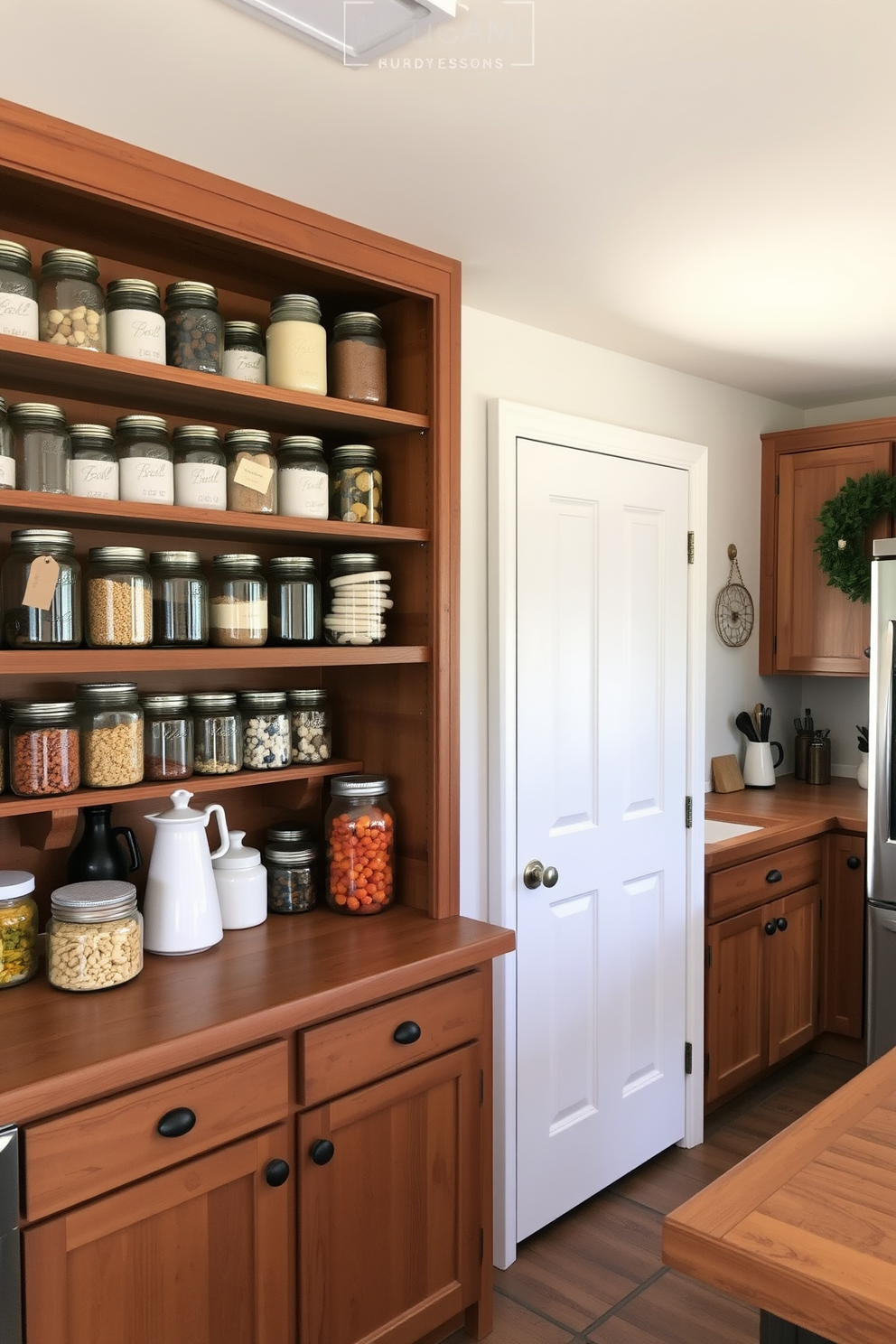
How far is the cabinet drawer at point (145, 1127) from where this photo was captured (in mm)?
1486

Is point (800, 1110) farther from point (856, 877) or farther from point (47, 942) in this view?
point (47, 942)

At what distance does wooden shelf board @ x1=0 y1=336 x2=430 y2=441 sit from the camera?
1.76 metres

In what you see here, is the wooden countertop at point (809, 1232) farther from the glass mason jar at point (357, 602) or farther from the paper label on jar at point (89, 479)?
the paper label on jar at point (89, 479)

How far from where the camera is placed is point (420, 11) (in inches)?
53.9

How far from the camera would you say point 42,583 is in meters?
1.83

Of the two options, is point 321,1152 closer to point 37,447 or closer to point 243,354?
point 37,447

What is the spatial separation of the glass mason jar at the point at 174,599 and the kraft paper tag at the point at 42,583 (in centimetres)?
22

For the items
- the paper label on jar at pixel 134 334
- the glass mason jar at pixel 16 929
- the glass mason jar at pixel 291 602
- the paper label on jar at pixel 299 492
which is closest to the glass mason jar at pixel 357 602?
the glass mason jar at pixel 291 602

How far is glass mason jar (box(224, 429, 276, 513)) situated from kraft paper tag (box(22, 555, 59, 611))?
39 centimetres

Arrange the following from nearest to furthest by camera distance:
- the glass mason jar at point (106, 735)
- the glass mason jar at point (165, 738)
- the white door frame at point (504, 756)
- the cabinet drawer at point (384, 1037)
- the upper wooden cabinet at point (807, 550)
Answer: the cabinet drawer at point (384, 1037) → the glass mason jar at point (106, 735) → the glass mason jar at point (165, 738) → the white door frame at point (504, 756) → the upper wooden cabinet at point (807, 550)

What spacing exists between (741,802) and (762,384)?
4.85 ft

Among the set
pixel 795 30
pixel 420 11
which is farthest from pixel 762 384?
pixel 420 11

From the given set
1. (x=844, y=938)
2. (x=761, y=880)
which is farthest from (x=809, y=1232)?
(x=844, y=938)

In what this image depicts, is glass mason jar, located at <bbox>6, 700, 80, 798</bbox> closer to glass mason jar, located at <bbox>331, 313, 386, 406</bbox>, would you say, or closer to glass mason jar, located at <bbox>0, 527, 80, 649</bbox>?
glass mason jar, located at <bbox>0, 527, 80, 649</bbox>
